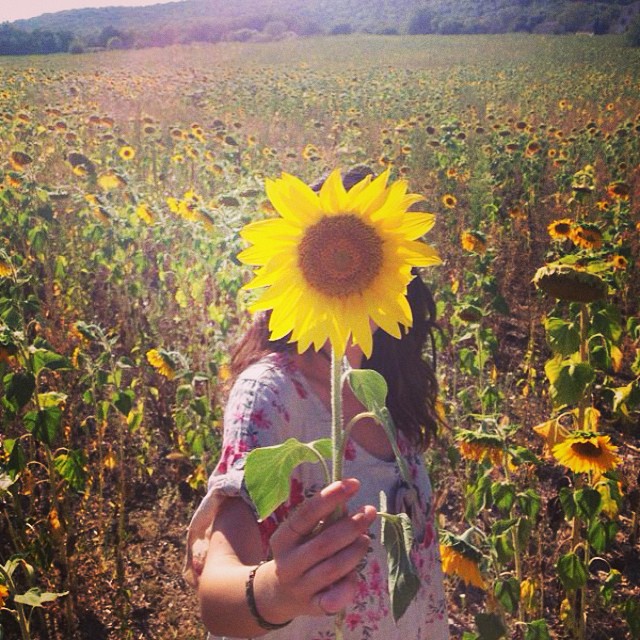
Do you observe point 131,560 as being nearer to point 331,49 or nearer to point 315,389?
point 315,389

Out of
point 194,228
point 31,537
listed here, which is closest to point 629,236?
point 194,228

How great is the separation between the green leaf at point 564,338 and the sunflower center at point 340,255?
3.01 ft

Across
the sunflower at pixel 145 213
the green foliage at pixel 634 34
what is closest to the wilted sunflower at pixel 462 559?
the sunflower at pixel 145 213

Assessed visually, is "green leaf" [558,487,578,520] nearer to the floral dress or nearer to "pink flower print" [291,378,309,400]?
the floral dress

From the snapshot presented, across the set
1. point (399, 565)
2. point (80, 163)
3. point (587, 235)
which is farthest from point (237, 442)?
point (80, 163)

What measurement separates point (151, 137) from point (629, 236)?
362cm

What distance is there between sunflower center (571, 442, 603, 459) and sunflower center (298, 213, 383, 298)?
1.02 m

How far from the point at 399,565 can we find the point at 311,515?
0.08 metres

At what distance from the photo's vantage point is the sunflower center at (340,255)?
1.90 ft

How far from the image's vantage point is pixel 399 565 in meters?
0.50

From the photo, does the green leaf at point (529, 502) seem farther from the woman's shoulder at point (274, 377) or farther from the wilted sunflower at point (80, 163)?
the wilted sunflower at point (80, 163)

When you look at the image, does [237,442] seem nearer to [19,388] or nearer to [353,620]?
[353,620]

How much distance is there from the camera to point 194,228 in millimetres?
3367

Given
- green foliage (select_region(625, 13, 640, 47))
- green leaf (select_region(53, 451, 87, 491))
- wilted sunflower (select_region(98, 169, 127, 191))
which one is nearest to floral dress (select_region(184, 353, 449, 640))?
green leaf (select_region(53, 451, 87, 491))
